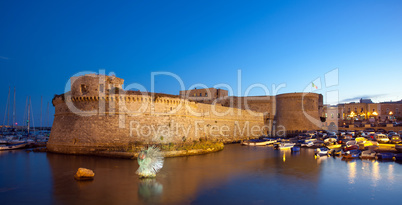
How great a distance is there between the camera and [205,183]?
9008 millimetres

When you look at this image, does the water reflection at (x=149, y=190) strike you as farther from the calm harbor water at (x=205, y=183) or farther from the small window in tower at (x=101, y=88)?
the small window in tower at (x=101, y=88)

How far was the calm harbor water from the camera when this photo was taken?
7.37m

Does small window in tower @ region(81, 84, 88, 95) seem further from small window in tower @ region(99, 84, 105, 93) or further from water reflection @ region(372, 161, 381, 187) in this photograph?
water reflection @ region(372, 161, 381, 187)

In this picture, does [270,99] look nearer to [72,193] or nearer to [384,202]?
[384,202]

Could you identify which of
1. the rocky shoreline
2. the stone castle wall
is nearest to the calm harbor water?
the rocky shoreline

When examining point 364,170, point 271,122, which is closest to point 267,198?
point 364,170

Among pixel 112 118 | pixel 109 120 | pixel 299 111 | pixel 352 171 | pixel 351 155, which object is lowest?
pixel 352 171

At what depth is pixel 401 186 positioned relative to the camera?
8.85 metres

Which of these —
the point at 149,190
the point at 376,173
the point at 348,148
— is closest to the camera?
the point at 149,190

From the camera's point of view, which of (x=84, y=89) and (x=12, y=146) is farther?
(x=12, y=146)

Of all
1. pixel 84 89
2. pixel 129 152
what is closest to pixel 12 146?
pixel 84 89

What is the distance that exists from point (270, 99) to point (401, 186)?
25.6 meters

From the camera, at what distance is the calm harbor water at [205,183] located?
7.37 m

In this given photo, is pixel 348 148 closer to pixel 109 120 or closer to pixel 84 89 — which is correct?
pixel 109 120
